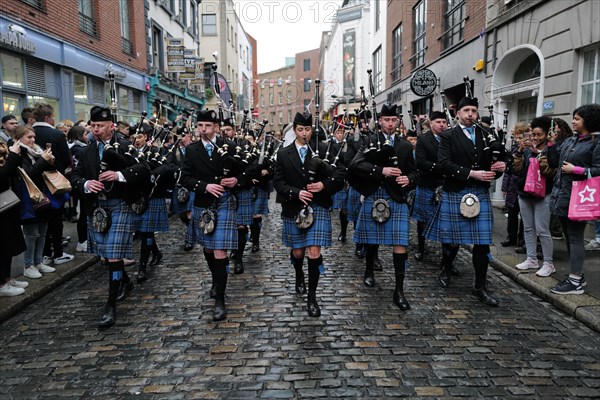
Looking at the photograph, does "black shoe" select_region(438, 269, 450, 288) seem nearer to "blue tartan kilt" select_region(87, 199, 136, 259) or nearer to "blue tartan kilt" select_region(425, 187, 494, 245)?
"blue tartan kilt" select_region(425, 187, 494, 245)

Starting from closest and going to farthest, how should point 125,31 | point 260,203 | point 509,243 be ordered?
point 509,243 < point 260,203 < point 125,31

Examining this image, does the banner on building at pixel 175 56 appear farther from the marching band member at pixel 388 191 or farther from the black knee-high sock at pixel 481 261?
the black knee-high sock at pixel 481 261

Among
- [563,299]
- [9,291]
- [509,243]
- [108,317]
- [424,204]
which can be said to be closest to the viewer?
[108,317]

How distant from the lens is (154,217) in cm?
598

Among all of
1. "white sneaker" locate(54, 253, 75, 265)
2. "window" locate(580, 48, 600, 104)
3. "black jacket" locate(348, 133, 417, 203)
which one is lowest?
"white sneaker" locate(54, 253, 75, 265)

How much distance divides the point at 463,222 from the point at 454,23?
37.4ft

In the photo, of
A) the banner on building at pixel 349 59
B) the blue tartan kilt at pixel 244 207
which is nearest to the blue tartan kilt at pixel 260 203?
the blue tartan kilt at pixel 244 207

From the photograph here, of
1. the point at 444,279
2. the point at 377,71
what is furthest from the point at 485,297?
the point at 377,71

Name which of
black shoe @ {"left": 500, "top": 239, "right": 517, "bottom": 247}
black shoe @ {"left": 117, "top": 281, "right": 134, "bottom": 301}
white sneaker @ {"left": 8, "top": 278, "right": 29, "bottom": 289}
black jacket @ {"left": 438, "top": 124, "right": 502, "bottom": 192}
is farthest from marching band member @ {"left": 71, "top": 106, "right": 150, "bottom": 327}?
black shoe @ {"left": 500, "top": 239, "right": 517, "bottom": 247}

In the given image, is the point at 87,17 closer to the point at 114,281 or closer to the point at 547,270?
the point at 114,281

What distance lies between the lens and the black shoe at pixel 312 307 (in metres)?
4.39

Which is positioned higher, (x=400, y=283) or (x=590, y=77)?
(x=590, y=77)

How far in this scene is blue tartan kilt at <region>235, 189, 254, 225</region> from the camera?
6.31 meters

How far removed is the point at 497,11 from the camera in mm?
11156
